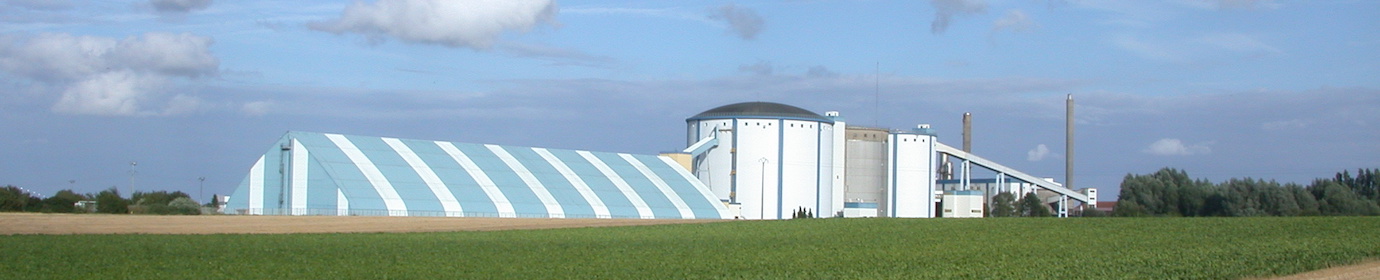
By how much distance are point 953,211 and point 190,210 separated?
51.2m

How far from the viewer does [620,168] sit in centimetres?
7288

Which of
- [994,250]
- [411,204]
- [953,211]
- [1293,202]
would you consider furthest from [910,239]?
[1293,202]

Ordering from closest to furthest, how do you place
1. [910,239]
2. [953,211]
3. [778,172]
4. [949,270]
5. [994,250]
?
[949,270], [994,250], [910,239], [778,172], [953,211]

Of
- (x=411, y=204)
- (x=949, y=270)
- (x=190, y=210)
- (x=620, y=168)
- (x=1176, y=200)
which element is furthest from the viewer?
(x=1176, y=200)

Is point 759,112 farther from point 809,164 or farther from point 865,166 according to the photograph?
point 865,166

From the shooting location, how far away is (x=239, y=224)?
46.2 metres

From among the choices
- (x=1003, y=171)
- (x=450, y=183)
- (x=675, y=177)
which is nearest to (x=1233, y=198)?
(x=1003, y=171)

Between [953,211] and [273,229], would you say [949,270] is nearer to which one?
[273,229]

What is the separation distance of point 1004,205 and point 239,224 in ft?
202

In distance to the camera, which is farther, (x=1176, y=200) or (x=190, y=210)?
(x=1176, y=200)

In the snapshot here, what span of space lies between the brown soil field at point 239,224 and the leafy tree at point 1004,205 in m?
47.9

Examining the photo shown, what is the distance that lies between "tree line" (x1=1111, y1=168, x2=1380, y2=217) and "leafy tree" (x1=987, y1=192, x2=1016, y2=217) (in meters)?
6.98

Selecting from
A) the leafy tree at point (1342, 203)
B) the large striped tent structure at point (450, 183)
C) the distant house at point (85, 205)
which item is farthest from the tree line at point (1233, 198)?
the distant house at point (85, 205)

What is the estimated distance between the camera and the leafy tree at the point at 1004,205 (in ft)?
310
